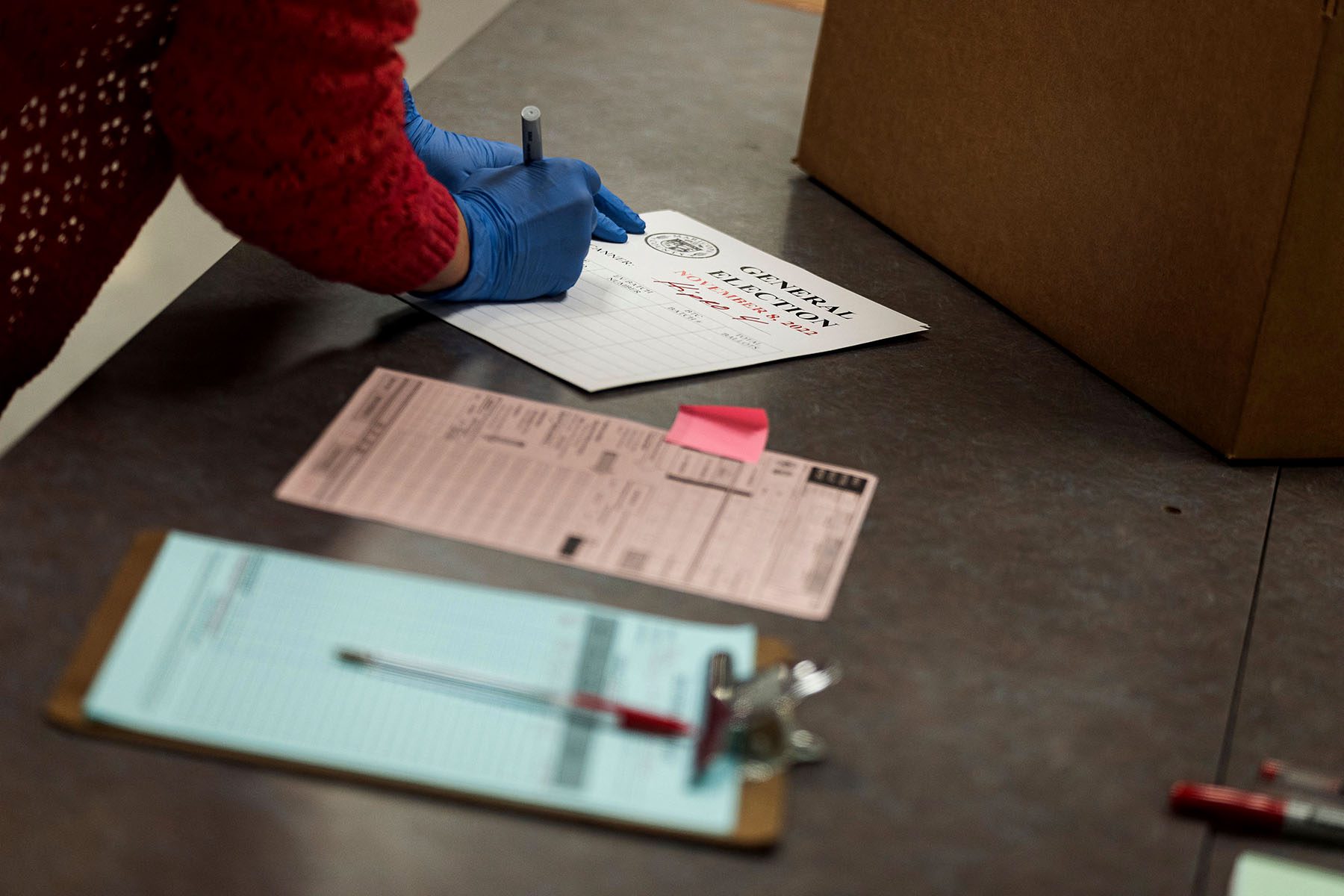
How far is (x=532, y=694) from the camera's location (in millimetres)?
581

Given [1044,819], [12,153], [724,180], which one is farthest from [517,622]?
[724,180]

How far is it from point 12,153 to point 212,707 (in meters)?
0.47

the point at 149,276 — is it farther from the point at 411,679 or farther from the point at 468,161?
the point at 411,679

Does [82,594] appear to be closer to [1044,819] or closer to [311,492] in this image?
[311,492]

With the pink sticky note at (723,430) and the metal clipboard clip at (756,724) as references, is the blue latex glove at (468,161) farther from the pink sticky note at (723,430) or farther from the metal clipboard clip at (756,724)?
the metal clipboard clip at (756,724)

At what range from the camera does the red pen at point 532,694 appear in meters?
0.57

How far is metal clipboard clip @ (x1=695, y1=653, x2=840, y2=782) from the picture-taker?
557 mm

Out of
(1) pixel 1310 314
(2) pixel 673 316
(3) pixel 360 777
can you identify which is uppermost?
(1) pixel 1310 314

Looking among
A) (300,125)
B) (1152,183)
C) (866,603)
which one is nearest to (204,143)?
(300,125)

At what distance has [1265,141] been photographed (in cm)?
77

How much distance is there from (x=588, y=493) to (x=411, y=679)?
19 cm

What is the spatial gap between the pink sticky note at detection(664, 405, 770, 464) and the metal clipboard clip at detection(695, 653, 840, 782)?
0.22 meters

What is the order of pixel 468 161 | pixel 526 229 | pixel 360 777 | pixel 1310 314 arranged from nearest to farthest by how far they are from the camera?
pixel 360 777 → pixel 1310 314 → pixel 526 229 → pixel 468 161

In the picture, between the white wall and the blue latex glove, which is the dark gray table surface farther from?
the white wall
